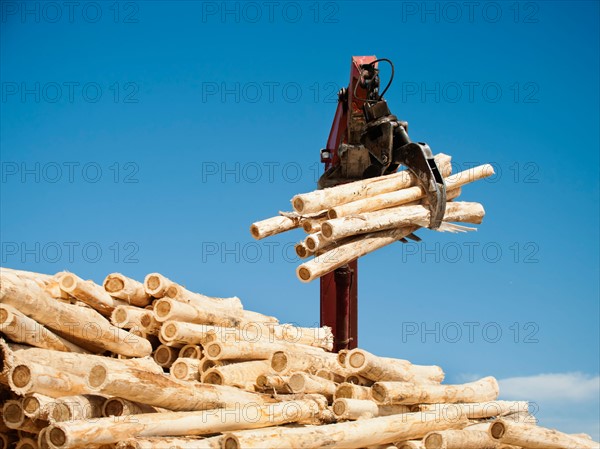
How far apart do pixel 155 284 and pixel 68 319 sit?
176 centimetres

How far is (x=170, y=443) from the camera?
6484 millimetres

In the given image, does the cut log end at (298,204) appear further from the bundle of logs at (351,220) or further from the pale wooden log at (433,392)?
the pale wooden log at (433,392)

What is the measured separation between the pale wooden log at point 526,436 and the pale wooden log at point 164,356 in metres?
3.74

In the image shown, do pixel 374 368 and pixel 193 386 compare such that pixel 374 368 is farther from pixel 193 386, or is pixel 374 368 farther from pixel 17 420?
pixel 17 420

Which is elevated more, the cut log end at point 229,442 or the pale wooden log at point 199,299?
the pale wooden log at point 199,299

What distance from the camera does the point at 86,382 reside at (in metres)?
6.99

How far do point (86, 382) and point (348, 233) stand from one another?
329cm

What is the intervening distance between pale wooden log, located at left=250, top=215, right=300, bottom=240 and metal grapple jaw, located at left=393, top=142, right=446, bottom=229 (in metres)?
1.69

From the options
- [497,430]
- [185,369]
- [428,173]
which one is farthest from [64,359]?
[428,173]

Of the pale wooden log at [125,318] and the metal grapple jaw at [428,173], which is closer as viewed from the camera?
the pale wooden log at [125,318]

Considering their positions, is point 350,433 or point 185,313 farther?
point 185,313

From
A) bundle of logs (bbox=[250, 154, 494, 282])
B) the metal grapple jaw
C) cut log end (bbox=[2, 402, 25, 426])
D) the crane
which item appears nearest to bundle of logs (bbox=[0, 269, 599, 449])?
cut log end (bbox=[2, 402, 25, 426])

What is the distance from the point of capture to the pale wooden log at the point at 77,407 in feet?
21.1

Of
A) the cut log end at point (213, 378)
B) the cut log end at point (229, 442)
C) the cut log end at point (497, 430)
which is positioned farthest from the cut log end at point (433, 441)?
the cut log end at point (229, 442)
